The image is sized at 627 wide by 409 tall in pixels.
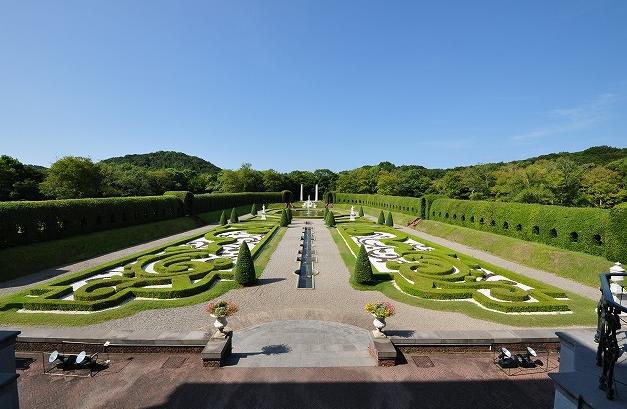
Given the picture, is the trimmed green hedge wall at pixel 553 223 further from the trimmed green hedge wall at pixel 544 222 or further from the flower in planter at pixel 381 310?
the flower in planter at pixel 381 310

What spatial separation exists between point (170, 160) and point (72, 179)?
288 ft

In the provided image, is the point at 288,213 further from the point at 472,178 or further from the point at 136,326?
the point at 472,178

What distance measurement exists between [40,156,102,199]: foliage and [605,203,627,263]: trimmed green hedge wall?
6060 cm

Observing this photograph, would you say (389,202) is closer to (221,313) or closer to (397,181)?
(397,181)

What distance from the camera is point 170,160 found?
131 meters

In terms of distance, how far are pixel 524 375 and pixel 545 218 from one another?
60.5ft

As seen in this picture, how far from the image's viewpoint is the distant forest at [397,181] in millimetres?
39750

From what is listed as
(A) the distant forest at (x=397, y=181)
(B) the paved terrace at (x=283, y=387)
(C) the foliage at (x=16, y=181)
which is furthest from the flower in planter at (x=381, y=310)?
(C) the foliage at (x=16, y=181)

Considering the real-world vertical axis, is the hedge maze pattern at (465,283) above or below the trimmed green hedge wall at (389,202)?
below

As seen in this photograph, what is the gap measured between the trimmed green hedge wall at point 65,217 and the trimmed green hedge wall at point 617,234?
3672 centimetres

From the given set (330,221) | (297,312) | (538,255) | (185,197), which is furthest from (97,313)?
(185,197)

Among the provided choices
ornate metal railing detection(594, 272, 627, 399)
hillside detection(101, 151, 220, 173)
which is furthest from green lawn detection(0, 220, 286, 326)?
hillside detection(101, 151, 220, 173)

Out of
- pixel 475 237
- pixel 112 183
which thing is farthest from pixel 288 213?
pixel 112 183

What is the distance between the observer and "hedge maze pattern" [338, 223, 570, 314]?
1351 cm
